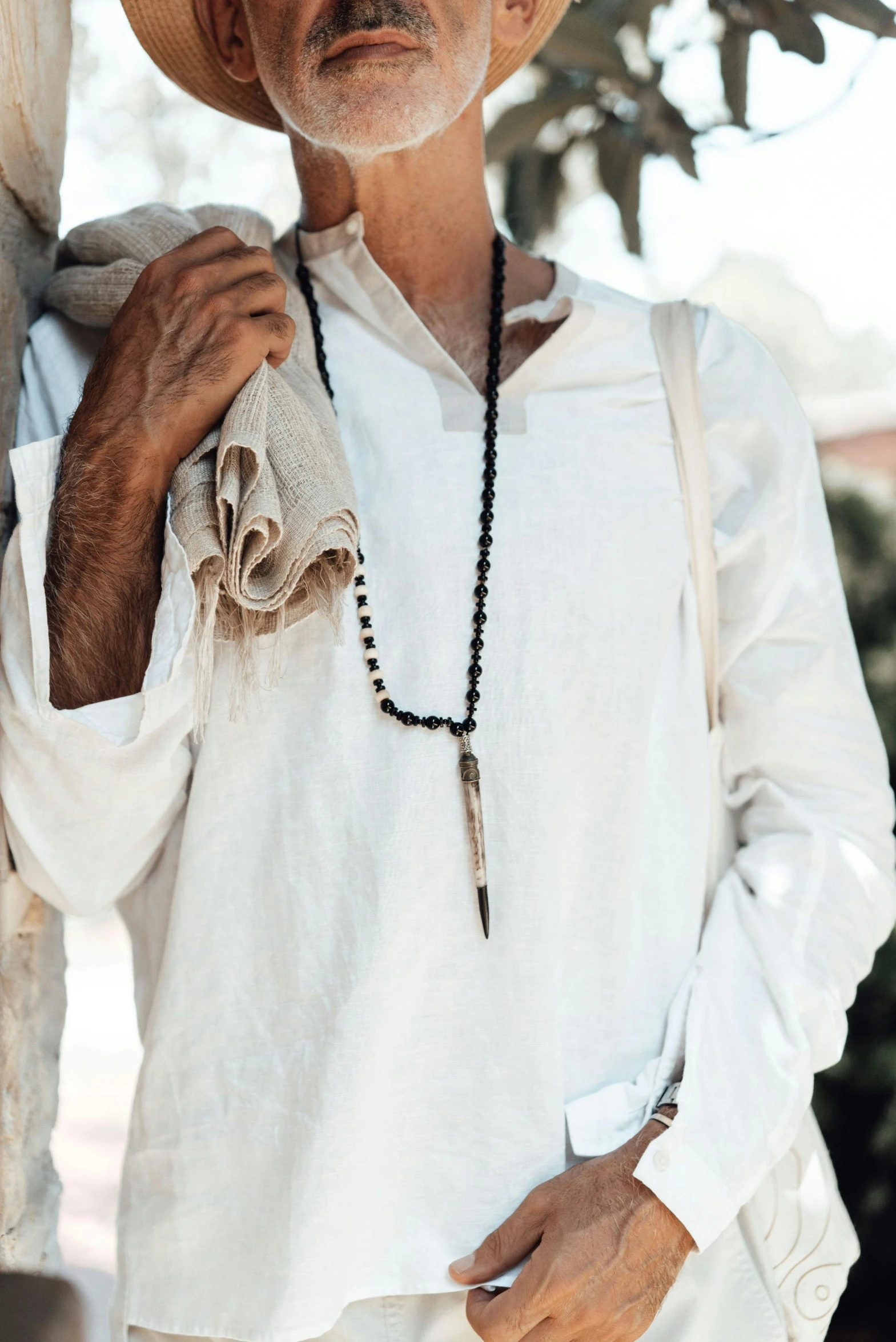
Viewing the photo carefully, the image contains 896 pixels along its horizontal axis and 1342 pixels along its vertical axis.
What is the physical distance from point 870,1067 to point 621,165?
1.84 meters

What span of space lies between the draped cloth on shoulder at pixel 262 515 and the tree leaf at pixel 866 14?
3.70ft

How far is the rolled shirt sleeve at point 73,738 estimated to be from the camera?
4.33 ft

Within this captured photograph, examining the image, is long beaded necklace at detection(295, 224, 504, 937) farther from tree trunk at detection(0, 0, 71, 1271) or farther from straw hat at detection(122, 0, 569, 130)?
straw hat at detection(122, 0, 569, 130)

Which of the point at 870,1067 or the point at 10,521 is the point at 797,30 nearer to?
the point at 10,521

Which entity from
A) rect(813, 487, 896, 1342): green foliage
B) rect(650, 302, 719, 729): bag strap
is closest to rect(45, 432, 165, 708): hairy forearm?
rect(650, 302, 719, 729): bag strap

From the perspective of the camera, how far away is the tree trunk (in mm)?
1556

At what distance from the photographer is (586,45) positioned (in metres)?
2.16

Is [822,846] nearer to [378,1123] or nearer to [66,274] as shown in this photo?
[378,1123]

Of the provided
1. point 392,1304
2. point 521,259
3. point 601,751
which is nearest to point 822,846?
point 601,751

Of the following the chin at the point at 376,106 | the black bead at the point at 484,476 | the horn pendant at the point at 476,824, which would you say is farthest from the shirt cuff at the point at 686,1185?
the chin at the point at 376,106

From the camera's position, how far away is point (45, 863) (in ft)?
4.88

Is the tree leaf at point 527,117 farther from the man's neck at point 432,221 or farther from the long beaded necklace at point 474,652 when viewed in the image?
the long beaded necklace at point 474,652

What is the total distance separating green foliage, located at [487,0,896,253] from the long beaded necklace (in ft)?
2.48

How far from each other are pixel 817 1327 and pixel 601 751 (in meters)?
0.73
